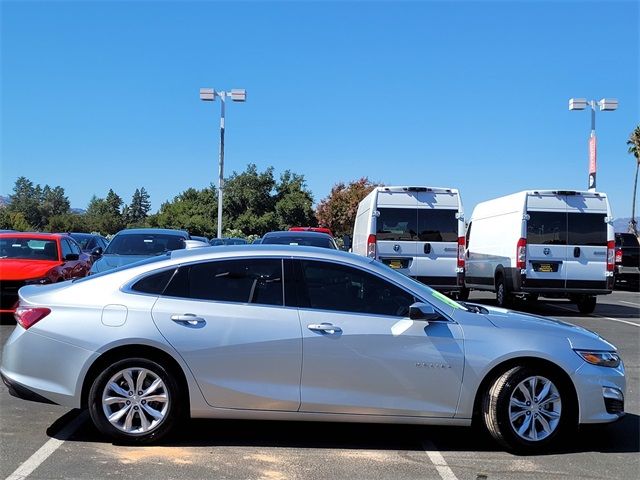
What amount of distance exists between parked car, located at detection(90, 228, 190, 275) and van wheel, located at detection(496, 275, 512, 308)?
7206mm

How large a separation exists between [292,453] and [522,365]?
1.90m

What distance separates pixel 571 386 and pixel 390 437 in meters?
1.51

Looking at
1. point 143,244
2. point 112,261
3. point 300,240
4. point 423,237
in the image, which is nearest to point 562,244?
point 423,237

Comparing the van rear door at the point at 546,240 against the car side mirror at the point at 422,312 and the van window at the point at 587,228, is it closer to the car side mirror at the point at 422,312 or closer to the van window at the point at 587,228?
the van window at the point at 587,228

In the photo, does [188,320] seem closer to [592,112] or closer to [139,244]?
[139,244]

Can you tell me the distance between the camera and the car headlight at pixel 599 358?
5.03 meters

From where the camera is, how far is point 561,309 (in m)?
16.1

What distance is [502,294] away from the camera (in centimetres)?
1466

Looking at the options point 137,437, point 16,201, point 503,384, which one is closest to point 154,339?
point 137,437

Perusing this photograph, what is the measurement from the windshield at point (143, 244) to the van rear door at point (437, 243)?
499 centimetres

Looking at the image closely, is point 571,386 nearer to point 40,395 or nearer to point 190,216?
point 40,395

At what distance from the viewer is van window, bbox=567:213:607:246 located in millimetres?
13625

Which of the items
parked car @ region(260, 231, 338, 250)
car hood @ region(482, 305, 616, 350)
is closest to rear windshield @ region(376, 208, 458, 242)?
parked car @ region(260, 231, 338, 250)

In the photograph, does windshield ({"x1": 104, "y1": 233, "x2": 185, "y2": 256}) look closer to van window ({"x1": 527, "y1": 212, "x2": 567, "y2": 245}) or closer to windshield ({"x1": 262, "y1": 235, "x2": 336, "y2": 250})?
windshield ({"x1": 262, "y1": 235, "x2": 336, "y2": 250})
